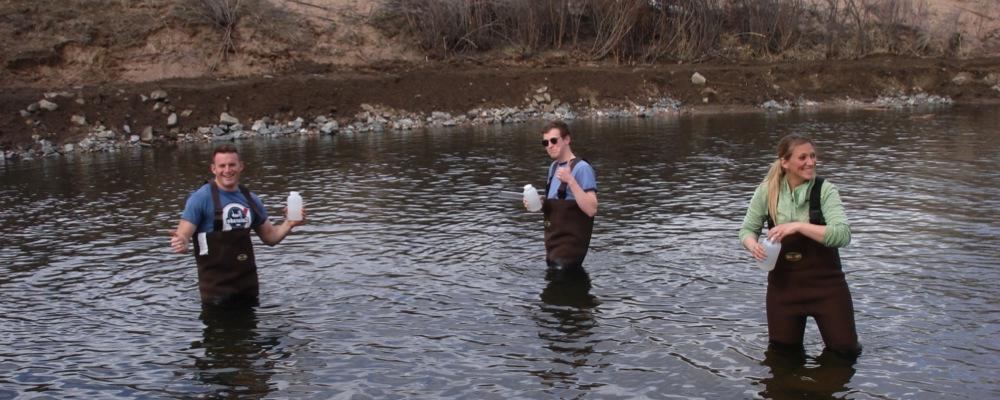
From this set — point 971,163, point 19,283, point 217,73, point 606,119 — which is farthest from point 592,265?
point 217,73

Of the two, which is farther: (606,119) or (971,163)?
(606,119)

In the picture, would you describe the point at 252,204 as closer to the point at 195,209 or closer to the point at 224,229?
the point at 224,229

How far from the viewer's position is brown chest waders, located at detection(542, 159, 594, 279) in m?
10.3

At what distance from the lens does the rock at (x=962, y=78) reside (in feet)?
129

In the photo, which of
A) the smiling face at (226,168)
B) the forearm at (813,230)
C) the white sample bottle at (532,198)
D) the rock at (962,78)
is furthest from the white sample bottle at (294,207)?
the rock at (962,78)

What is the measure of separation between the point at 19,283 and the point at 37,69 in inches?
956

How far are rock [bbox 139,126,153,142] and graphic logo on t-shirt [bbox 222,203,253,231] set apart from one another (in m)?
20.8

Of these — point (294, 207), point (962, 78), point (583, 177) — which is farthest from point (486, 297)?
point (962, 78)

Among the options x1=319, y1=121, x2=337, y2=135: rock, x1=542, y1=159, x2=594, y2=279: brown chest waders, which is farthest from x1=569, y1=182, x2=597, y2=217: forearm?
x1=319, y1=121, x2=337, y2=135: rock

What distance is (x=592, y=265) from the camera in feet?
37.3

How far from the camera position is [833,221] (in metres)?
6.87

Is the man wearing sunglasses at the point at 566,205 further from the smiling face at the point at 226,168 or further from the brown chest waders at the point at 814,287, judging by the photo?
the smiling face at the point at 226,168

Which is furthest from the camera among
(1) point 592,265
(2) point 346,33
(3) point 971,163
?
(2) point 346,33

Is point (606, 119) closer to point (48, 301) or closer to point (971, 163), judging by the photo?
point (971, 163)
